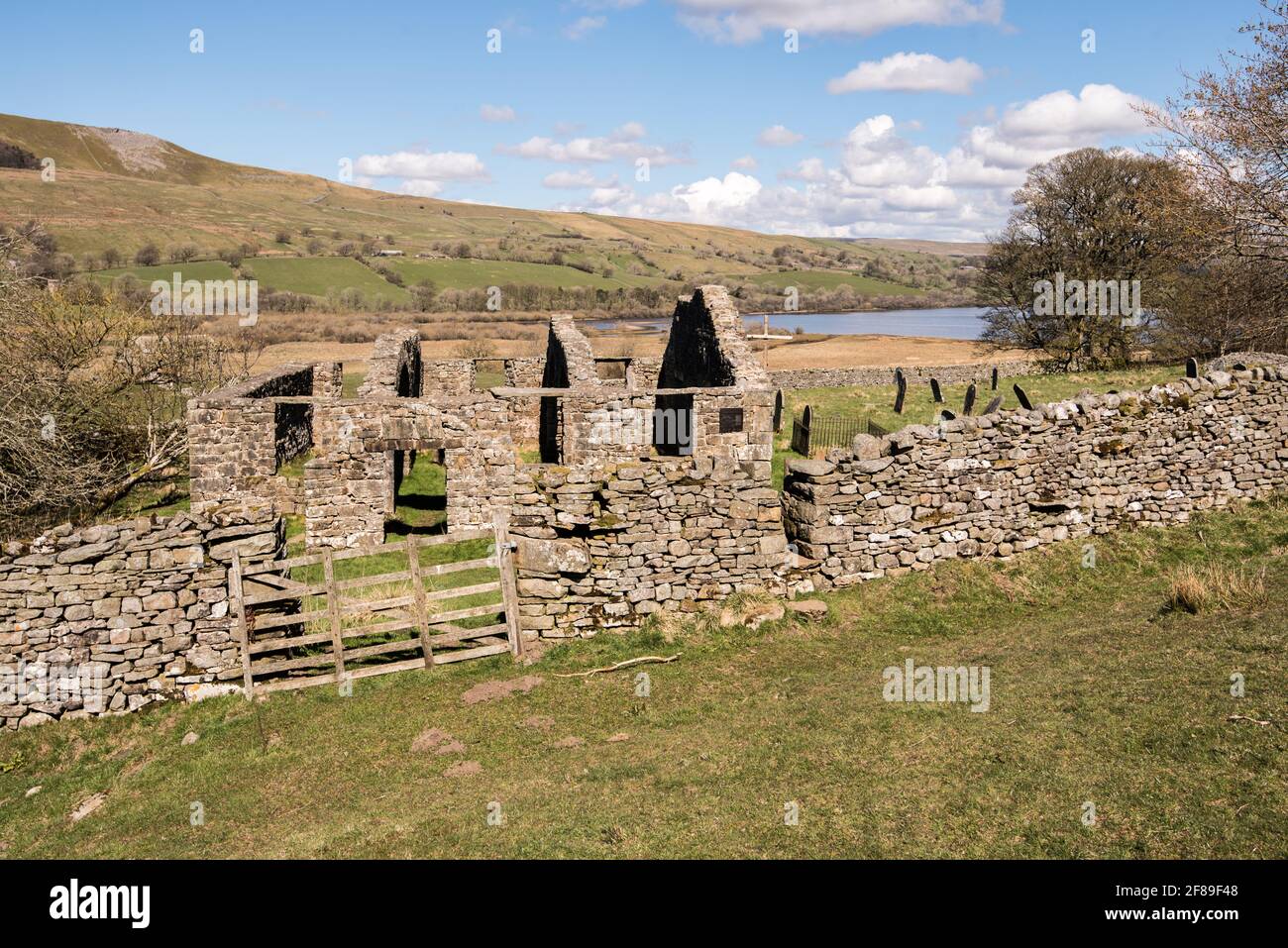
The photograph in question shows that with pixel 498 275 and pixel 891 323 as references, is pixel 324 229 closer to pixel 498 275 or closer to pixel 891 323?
pixel 498 275

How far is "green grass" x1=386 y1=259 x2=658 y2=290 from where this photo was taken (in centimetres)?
9756

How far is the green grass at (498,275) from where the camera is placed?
320 ft

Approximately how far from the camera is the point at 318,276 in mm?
89000

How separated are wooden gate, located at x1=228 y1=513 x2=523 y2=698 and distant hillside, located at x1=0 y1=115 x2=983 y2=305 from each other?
294ft

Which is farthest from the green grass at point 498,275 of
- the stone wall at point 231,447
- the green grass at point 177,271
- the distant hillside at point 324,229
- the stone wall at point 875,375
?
the stone wall at point 231,447

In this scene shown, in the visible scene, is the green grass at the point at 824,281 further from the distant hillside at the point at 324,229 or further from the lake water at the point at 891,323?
the lake water at the point at 891,323

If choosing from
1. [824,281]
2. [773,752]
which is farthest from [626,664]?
[824,281]

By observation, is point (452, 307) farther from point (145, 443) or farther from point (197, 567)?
point (197, 567)

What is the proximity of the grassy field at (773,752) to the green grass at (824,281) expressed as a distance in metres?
110

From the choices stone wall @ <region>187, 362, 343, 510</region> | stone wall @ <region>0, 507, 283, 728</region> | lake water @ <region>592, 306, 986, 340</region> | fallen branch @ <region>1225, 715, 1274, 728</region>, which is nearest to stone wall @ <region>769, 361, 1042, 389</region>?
stone wall @ <region>187, 362, 343, 510</region>

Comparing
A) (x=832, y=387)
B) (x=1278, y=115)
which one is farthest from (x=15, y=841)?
(x=832, y=387)

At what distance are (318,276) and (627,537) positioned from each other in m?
89.2
